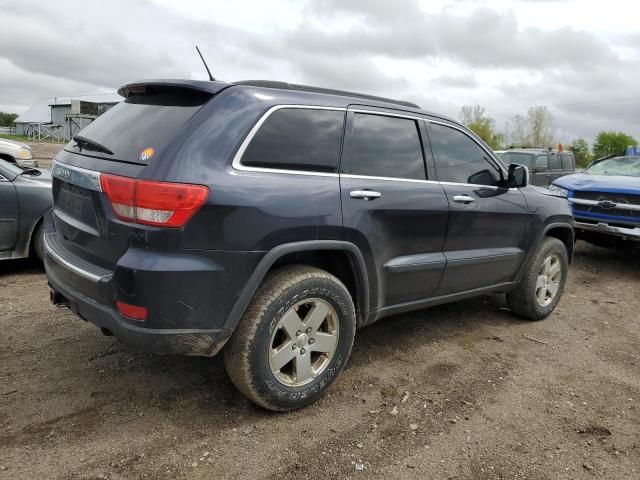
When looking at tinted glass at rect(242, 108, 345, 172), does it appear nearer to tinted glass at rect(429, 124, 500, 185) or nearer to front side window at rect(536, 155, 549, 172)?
tinted glass at rect(429, 124, 500, 185)

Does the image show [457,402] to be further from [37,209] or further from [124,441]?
[37,209]

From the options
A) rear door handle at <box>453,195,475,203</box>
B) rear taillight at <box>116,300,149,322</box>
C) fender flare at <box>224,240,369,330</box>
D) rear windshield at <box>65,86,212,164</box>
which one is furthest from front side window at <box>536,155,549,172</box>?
rear taillight at <box>116,300,149,322</box>

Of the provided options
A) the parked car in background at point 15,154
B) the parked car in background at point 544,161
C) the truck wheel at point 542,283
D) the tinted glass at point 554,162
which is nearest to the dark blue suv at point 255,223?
the truck wheel at point 542,283

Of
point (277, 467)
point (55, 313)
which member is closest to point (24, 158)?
point (55, 313)

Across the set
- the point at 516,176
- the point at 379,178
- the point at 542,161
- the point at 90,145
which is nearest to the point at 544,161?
the point at 542,161

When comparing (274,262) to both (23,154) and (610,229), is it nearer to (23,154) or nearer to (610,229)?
(610,229)

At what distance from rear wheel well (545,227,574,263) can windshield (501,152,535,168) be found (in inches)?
321

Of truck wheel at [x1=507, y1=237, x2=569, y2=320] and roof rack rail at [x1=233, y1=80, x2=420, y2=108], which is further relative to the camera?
truck wheel at [x1=507, y1=237, x2=569, y2=320]

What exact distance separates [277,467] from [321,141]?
5.93ft

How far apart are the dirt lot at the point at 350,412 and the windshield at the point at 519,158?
9324mm

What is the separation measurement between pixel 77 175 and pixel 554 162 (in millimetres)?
13175

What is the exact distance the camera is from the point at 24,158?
26.9 ft

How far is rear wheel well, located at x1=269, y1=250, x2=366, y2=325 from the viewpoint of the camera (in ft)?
10.3

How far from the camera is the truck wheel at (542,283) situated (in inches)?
191
